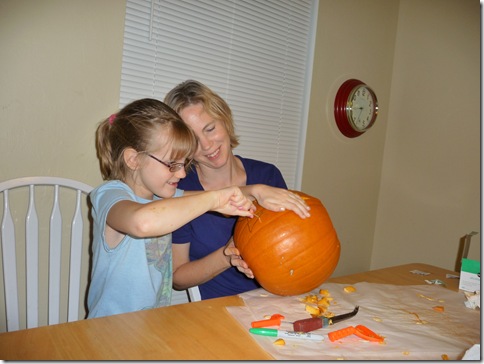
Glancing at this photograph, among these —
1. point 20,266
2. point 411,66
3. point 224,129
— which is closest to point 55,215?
point 20,266

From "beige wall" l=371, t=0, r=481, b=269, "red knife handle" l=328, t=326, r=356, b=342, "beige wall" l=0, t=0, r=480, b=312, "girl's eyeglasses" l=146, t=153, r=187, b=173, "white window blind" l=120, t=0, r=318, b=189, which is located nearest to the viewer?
"red knife handle" l=328, t=326, r=356, b=342

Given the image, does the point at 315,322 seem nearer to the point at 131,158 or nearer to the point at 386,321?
the point at 386,321

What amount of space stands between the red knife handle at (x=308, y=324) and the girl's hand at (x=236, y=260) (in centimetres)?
22

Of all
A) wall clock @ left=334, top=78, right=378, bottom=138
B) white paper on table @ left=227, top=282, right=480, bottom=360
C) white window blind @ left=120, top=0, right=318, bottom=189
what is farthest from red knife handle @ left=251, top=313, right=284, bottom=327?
wall clock @ left=334, top=78, right=378, bottom=138

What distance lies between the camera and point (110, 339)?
734 millimetres

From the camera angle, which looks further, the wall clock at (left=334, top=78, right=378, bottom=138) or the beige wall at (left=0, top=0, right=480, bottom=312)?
the wall clock at (left=334, top=78, right=378, bottom=138)

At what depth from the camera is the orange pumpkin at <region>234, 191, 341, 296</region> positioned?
94 centimetres

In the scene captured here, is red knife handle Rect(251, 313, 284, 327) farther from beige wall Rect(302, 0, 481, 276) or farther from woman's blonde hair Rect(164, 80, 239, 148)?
beige wall Rect(302, 0, 481, 276)

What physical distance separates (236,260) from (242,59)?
1.32 m

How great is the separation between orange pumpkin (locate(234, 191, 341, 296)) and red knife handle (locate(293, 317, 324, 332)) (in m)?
0.14

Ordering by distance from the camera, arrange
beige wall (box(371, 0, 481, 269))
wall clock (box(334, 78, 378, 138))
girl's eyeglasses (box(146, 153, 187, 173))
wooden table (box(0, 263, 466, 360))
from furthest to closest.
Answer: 1. wall clock (box(334, 78, 378, 138))
2. beige wall (box(371, 0, 481, 269))
3. girl's eyeglasses (box(146, 153, 187, 173))
4. wooden table (box(0, 263, 466, 360))

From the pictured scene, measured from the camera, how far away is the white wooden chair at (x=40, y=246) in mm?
1178

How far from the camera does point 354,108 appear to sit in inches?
96.8

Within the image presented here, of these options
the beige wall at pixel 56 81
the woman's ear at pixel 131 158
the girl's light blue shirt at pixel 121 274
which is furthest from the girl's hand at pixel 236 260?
the beige wall at pixel 56 81
